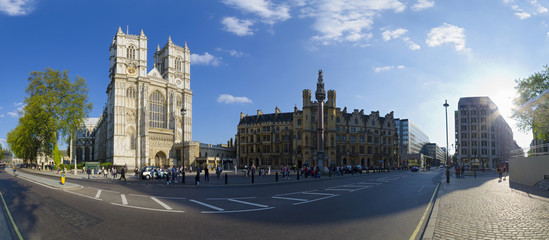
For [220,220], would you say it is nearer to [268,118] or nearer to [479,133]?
[268,118]

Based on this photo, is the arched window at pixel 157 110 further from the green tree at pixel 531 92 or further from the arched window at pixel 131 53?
the green tree at pixel 531 92

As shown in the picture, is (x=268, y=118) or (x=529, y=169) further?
(x=268, y=118)

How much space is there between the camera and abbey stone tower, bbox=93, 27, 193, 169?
7281 cm

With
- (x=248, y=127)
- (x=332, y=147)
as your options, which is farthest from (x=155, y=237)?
(x=248, y=127)

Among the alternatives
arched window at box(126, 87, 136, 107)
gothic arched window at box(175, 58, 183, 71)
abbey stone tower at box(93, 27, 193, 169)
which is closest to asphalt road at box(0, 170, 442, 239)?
abbey stone tower at box(93, 27, 193, 169)

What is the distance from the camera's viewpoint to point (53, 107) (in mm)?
48688

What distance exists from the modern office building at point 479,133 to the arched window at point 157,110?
9670cm

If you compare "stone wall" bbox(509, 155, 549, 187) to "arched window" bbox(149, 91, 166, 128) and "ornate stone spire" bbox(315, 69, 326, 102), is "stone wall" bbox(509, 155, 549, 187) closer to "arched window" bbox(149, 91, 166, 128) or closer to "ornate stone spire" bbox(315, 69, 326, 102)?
"ornate stone spire" bbox(315, 69, 326, 102)

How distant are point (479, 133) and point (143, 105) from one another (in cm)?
10921

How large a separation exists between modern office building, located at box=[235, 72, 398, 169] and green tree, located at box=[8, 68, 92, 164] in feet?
136

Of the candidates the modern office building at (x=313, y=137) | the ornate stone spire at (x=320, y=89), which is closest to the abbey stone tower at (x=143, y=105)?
the modern office building at (x=313, y=137)

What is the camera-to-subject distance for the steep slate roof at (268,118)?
87.0 metres

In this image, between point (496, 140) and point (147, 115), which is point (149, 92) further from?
point (496, 140)

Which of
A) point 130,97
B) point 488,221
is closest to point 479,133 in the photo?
point 130,97
